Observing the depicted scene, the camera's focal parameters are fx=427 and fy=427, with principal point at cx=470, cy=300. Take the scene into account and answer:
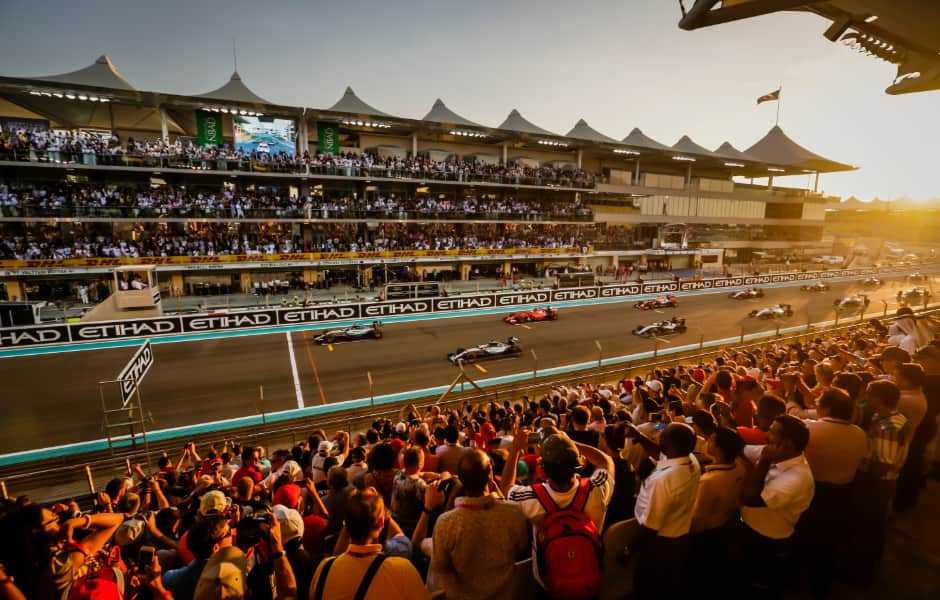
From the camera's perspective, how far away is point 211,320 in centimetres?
2423

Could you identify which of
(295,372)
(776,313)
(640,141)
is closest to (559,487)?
(295,372)

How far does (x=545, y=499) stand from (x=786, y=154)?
Result: 84670 mm

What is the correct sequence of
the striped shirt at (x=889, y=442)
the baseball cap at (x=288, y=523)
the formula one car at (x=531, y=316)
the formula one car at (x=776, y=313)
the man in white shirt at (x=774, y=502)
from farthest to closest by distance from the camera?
1. the formula one car at (x=776, y=313)
2. the formula one car at (x=531, y=316)
3. the striped shirt at (x=889, y=442)
4. the baseball cap at (x=288, y=523)
5. the man in white shirt at (x=774, y=502)

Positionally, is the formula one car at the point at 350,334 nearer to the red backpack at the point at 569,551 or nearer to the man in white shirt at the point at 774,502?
the man in white shirt at the point at 774,502

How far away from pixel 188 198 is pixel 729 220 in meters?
65.4

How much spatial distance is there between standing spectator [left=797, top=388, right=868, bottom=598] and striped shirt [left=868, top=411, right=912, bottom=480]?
0.22 m

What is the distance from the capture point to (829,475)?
3521 mm

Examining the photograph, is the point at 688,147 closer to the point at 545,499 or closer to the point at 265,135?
the point at 265,135

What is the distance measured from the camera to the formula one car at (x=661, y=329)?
25.0 meters

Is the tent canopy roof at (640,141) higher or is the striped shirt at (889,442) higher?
the tent canopy roof at (640,141)

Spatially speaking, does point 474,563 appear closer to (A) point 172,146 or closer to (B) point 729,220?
(A) point 172,146

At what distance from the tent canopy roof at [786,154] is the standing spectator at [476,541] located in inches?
3067

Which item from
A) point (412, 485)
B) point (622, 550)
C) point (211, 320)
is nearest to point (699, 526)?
point (622, 550)

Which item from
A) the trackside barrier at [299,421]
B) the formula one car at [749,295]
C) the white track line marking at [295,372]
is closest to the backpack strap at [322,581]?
the trackside barrier at [299,421]
